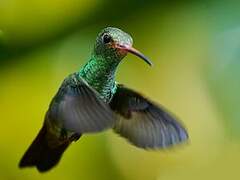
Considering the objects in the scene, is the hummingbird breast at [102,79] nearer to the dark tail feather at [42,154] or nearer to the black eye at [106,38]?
the black eye at [106,38]

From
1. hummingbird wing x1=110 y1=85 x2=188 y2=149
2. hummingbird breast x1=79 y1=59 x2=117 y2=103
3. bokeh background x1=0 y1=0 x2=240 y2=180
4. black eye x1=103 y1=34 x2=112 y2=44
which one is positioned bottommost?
hummingbird wing x1=110 y1=85 x2=188 y2=149

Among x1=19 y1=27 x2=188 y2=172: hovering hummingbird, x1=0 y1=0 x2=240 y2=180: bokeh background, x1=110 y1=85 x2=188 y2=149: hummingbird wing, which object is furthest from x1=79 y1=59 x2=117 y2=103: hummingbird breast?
x1=0 y1=0 x2=240 y2=180: bokeh background

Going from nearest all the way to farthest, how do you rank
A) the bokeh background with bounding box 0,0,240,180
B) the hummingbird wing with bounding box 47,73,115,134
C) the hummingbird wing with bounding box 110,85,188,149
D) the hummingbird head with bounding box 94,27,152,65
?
the hummingbird wing with bounding box 47,73,115,134 → the hummingbird head with bounding box 94,27,152,65 → the hummingbird wing with bounding box 110,85,188,149 → the bokeh background with bounding box 0,0,240,180

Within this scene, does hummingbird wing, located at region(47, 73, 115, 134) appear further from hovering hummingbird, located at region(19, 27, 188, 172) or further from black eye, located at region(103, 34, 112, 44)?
black eye, located at region(103, 34, 112, 44)

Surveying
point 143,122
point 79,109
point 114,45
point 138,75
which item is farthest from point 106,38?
point 138,75

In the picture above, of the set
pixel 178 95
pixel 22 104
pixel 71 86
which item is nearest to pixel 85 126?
pixel 71 86

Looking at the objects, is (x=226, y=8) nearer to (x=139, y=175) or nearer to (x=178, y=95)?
(x=178, y=95)

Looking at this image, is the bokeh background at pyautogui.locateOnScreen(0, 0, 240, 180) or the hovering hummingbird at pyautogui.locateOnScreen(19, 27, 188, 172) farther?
the bokeh background at pyautogui.locateOnScreen(0, 0, 240, 180)
